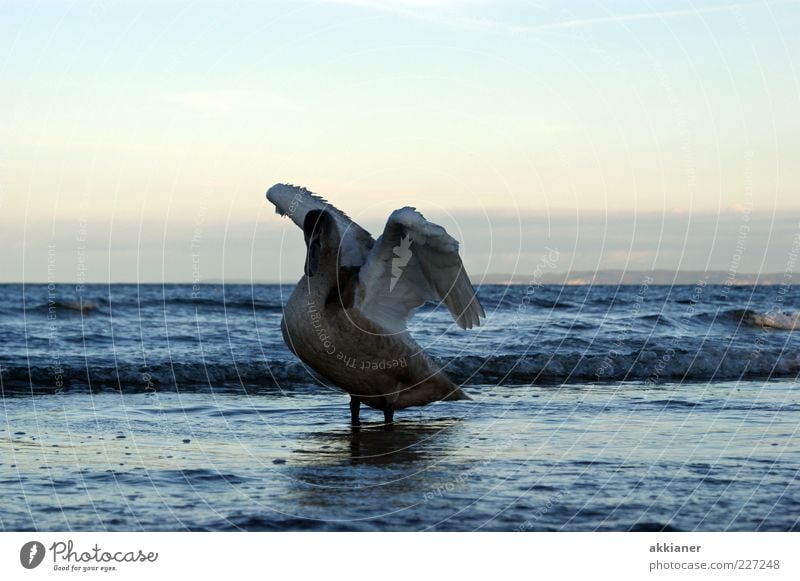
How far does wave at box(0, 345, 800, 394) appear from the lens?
56.5 feet

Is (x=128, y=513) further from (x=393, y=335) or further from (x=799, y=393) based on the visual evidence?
(x=799, y=393)

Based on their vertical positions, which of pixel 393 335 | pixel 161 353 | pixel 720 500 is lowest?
pixel 161 353

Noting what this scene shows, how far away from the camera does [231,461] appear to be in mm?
10289

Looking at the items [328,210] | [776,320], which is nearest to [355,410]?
[328,210]

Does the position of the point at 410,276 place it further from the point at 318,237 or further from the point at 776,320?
the point at 776,320

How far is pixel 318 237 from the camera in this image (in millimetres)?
11188

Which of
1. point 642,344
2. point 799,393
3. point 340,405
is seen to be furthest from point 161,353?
point 799,393

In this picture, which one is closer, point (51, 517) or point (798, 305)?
point (51, 517)

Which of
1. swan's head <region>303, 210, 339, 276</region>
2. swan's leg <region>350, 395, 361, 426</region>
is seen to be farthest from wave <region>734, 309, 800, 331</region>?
swan's head <region>303, 210, 339, 276</region>

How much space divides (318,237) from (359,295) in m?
0.79

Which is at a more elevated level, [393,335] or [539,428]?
[393,335]

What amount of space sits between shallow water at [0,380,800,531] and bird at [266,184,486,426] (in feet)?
3.10

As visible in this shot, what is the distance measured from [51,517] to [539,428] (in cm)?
623

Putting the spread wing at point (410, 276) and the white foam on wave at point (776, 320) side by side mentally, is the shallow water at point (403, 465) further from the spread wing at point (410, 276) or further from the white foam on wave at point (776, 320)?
the white foam on wave at point (776, 320)
